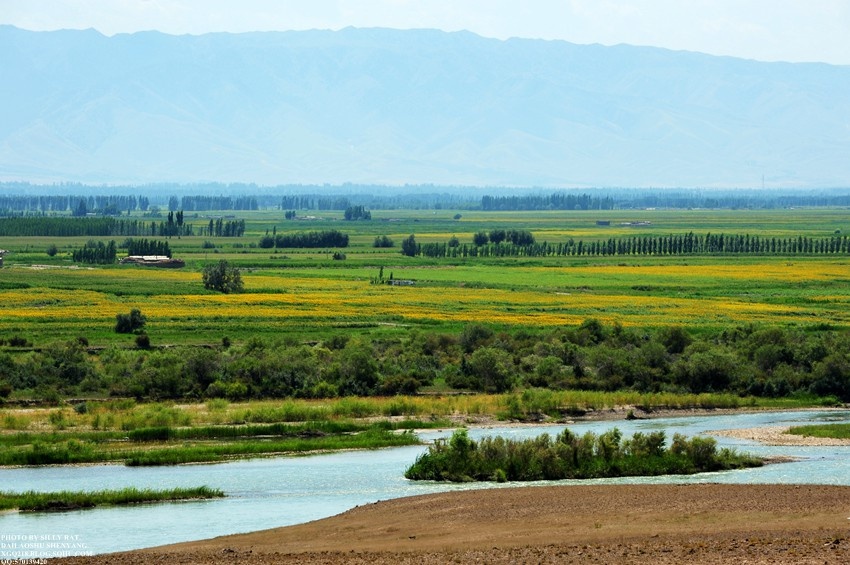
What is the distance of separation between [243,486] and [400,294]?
158 ft

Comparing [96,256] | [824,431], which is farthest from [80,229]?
[824,431]

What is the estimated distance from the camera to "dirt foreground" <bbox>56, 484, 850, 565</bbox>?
941 inches

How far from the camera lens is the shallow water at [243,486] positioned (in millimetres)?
27250

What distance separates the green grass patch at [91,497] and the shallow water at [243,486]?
342 mm

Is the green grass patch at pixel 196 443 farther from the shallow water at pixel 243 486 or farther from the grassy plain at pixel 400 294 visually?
the grassy plain at pixel 400 294

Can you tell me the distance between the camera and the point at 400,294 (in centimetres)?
8062

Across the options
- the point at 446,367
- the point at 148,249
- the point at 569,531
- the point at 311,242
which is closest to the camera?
the point at 569,531

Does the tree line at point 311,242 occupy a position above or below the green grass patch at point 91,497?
above

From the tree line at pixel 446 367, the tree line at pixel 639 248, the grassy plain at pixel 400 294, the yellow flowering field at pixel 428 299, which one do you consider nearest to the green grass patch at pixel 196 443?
the tree line at pixel 446 367

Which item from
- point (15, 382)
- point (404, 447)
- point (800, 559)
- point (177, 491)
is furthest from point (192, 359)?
point (800, 559)

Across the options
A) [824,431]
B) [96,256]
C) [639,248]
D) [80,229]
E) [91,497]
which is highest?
[80,229]

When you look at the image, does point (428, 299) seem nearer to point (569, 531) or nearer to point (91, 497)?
point (91, 497)

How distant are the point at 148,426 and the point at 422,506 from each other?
12935 millimetres

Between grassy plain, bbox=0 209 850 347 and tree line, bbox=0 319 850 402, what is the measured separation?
711cm
